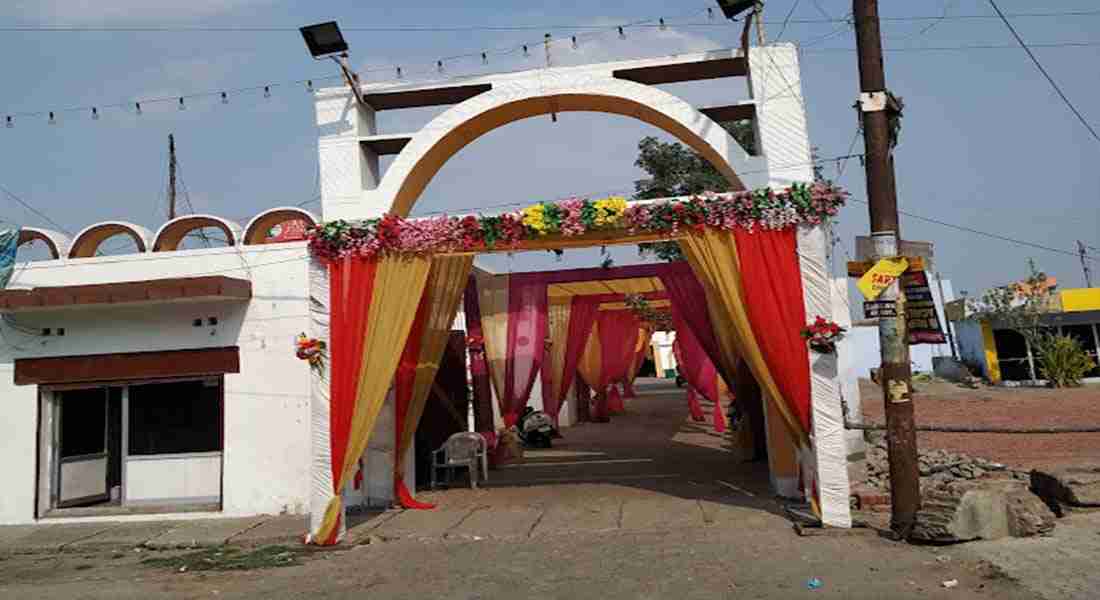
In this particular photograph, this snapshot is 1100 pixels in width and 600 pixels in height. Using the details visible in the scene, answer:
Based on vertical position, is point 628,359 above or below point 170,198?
below

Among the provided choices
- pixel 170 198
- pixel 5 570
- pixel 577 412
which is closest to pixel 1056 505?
pixel 5 570

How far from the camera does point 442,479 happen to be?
36.7ft

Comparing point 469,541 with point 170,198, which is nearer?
point 469,541

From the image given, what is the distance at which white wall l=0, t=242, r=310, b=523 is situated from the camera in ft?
30.9

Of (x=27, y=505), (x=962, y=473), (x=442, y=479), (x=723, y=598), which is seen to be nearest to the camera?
(x=723, y=598)

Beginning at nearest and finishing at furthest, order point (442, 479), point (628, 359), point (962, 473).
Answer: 1. point (962, 473)
2. point (442, 479)
3. point (628, 359)

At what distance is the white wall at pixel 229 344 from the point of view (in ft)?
30.9

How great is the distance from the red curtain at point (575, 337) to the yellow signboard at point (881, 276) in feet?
26.0

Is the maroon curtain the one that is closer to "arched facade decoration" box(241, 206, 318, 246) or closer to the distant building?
"arched facade decoration" box(241, 206, 318, 246)

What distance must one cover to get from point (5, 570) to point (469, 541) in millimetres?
4616

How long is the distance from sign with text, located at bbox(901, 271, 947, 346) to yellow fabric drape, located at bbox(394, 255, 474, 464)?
4.77m

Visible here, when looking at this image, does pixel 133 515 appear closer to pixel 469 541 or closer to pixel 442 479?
pixel 442 479

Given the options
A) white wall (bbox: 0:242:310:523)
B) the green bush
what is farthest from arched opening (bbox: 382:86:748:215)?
the green bush

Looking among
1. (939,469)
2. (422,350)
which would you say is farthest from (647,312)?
(939,469)
